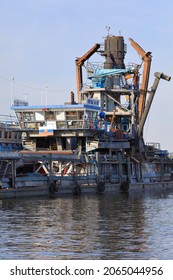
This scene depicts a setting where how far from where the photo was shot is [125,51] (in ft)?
399

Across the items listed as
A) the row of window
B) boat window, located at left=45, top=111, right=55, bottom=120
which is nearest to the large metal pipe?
boat window, located at left=45, top=111, right=55, bottom=120

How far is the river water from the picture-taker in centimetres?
3791

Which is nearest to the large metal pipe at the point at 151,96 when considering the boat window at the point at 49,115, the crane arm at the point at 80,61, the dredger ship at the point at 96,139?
the dredger ship at the point at 96,139

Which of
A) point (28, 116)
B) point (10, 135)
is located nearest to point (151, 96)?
point (28, 116)

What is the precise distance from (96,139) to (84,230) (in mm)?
54143

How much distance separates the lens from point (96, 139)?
332ft

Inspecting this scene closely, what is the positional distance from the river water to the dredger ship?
1341cm

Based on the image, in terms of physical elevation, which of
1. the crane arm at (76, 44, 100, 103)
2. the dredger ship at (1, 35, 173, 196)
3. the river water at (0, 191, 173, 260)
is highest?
the crane arm at (76, 44, 100, 103)

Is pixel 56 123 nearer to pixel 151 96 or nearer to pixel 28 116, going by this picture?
pixel 28 116

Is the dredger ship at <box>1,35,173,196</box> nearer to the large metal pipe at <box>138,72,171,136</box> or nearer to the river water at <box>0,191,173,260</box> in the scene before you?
the large metal pipe at <box>138,72,171,136</box>

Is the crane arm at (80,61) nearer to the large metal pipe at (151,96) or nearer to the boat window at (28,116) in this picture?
the large metal pipe at (151,96)

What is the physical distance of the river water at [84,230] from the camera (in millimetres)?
37906
